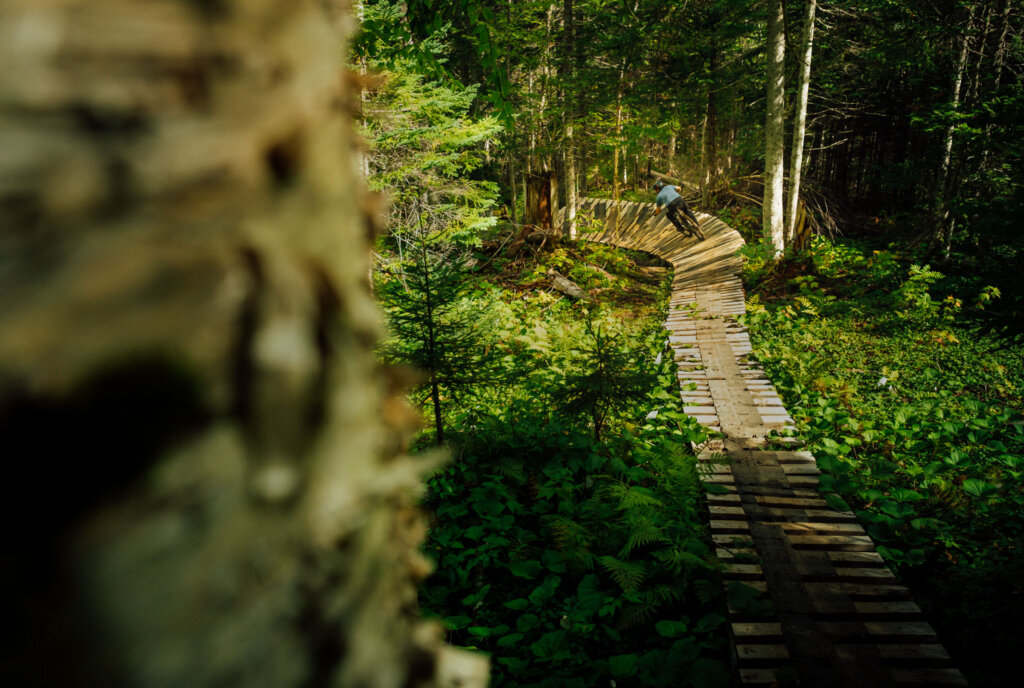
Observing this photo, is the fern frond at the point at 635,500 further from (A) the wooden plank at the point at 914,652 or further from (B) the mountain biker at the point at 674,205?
(B) the mountain biker at the point at 674,205

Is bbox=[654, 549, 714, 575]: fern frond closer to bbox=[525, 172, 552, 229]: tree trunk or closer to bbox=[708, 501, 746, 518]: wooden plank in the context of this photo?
bbox=[708, 501, 746, 518]: wooden plank

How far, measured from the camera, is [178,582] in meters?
0.33

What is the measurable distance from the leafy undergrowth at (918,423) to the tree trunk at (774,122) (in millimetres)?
1651

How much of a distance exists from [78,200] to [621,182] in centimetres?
3068

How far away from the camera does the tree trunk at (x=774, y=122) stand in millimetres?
12211

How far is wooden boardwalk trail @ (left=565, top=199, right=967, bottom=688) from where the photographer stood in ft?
11.1

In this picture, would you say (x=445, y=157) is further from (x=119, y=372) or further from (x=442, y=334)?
(x=119, y=372)

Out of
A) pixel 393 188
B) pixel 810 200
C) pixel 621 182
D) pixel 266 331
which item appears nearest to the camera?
pixel 266 331

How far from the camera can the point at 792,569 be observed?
13.7 ft

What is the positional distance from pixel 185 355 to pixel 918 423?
8.32m

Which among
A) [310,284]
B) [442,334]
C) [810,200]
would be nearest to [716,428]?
[442,334]

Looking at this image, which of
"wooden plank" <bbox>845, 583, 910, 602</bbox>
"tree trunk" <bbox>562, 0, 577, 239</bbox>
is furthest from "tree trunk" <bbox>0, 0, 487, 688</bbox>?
"tree trunk" <bbox>562, 0, 577, 239</bbox>

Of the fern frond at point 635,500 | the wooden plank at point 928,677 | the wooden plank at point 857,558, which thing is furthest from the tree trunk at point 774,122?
the wooden plank at point 928,677

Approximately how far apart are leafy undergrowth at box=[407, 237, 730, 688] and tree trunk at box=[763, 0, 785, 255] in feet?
23.9
